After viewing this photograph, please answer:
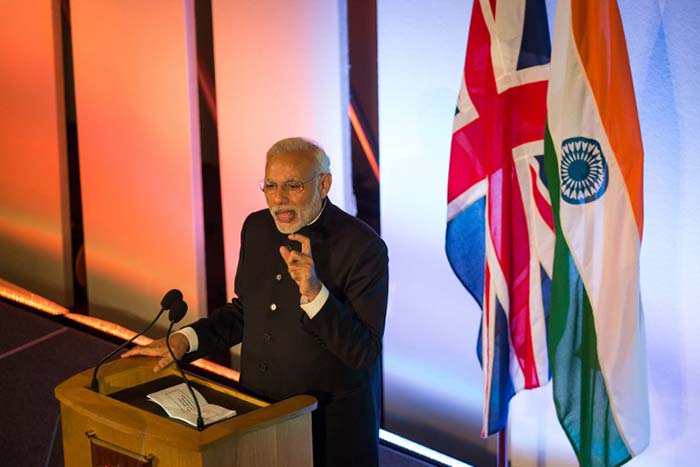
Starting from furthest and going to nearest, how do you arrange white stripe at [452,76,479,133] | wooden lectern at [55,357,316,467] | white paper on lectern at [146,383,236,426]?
white stripe at [452,76,479,133] < white paper on lectern at [146,383,236,426] < wooden lectern at [55,357,316,467]

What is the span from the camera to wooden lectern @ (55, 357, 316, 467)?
209cm

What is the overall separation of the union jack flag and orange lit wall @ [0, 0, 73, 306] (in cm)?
280

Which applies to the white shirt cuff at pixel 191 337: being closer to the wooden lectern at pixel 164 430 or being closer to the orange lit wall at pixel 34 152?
the wooden lectern at pixel 164 430

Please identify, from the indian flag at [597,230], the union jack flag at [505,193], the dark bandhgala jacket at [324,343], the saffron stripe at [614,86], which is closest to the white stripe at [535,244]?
the union jack flag at [505,193]

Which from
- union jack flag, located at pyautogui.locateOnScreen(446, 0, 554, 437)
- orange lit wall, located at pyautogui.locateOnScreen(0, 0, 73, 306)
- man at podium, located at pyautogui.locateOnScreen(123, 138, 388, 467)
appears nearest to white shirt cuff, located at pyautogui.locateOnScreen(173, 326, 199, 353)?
man at podium, located at pyautogui.locateOnScreen(123, 138, 388, 467)

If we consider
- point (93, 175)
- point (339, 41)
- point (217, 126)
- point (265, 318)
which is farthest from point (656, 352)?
point (93, 175)

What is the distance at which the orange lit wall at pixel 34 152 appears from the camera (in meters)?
5.02

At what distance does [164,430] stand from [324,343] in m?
0.49

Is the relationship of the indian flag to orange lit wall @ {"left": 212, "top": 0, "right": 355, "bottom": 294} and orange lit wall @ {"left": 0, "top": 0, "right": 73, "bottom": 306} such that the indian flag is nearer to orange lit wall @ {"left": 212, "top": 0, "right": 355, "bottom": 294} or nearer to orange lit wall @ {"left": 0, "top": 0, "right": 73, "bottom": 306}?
orange lit wall @ {"left": 212, "top": 0, "right": 355, "bottom": 294}

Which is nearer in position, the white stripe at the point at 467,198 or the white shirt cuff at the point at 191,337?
the white shirt cuff at the point at 191,337

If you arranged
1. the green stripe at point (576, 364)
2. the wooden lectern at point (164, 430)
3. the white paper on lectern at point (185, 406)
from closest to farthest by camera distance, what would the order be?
the wooden lectern at point (164, 430)
the white paper on lectern at point (185, 406)
the green stripe at point (576, 364)

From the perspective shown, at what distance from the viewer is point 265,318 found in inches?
102

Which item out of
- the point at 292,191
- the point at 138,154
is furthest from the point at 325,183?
the point at 138,154

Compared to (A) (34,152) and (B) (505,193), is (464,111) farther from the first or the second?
(A) (34,152)
